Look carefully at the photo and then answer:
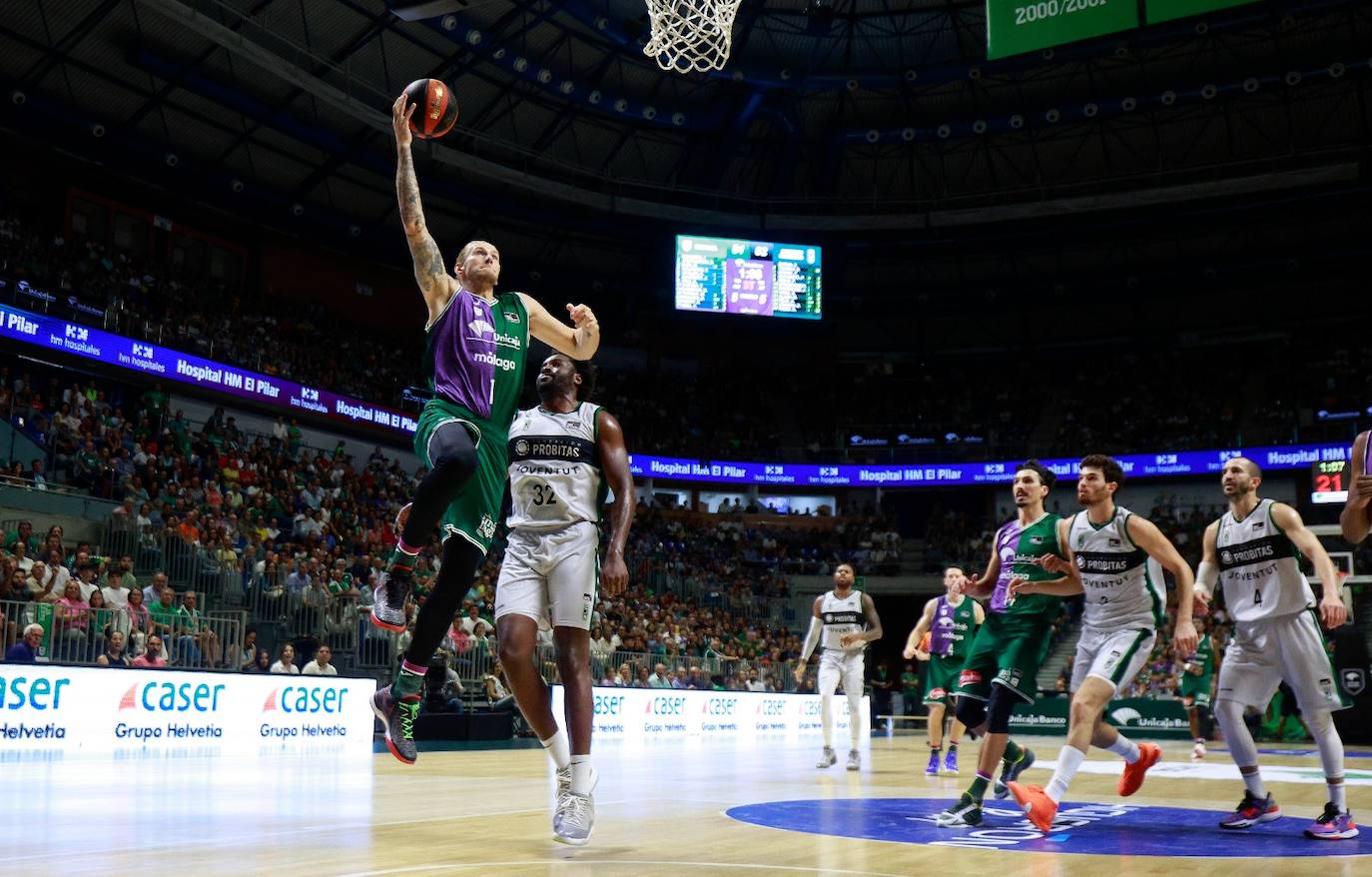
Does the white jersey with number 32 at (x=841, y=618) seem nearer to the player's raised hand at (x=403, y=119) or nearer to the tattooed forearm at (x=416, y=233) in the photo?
the tattooed forearm at (x=416, y=233)

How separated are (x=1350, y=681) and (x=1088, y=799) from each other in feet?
47.8

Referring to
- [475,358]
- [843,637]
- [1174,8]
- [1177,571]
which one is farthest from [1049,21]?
[843,637]

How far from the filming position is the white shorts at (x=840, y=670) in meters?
14.6

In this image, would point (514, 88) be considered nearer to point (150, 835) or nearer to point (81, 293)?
point (81, 293)

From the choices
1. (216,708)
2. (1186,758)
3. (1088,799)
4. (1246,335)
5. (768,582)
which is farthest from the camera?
(1246,335)

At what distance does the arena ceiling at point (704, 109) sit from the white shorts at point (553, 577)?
69.6ft

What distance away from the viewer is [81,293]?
26.1 meters

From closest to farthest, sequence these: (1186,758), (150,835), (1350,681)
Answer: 1. (150,835)
2. (1186,758)
3. (1350,681)

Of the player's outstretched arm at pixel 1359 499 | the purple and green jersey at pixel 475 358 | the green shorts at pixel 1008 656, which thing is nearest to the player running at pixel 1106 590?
Answer: the green shorts at pixel 1008 656

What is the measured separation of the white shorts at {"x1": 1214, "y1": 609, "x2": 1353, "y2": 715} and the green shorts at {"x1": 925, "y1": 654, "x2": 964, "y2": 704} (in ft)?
20.8

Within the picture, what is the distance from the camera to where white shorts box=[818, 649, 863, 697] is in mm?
14555

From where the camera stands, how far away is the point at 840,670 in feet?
48.3

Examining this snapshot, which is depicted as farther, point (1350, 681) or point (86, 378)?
point (86, 378)

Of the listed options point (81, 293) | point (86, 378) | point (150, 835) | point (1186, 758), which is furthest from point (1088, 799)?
point (86, 378)
